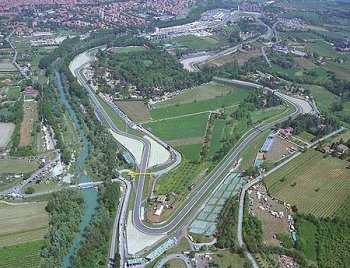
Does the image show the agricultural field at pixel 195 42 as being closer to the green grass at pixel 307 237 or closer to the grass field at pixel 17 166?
the grass field at pixel 17 166

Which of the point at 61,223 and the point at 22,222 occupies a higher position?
the point at 61,223

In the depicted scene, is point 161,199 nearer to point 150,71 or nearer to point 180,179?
point 180,179

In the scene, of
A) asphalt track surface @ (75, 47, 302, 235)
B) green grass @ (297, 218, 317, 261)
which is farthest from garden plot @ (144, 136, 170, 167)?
green grass @ (297, 218, 317, 261)

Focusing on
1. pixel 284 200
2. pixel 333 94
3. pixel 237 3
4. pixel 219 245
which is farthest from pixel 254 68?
pixel 237 3

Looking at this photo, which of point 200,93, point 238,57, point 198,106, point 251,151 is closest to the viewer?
point 251,151

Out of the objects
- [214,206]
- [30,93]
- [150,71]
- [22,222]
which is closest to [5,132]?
[30,93]

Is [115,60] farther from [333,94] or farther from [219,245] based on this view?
[219,245]
